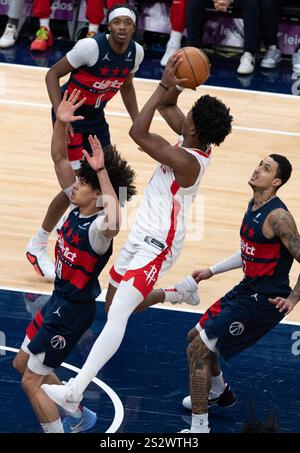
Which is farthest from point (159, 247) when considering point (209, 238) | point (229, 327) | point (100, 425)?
point (209, 238)

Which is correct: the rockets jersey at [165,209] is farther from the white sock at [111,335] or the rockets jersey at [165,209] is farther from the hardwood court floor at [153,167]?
the hardwood court floor at [153,167]

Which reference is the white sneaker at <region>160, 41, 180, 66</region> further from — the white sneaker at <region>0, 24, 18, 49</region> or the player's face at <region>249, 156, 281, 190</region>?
the player's face at <region>249, 156, 281, 190</region>

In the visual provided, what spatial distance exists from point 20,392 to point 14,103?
17.9 feet

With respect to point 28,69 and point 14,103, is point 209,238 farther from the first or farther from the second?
point 28,69

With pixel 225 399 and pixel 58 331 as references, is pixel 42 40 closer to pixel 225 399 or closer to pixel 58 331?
pixel 225 399

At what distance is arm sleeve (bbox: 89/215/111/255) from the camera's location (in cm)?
598

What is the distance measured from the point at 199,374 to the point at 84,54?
2813 millimetres

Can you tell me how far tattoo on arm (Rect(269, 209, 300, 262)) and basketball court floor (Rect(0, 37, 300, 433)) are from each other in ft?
3.66

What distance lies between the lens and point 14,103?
11578 mm

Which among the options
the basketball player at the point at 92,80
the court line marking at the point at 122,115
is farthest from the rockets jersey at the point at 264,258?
the court line marking at the point at 122,115

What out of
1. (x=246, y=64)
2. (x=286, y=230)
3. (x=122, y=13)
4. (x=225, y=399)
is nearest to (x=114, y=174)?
(x=286, y=230)

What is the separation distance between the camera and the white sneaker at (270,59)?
13.2 metres

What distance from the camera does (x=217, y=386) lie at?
671cm

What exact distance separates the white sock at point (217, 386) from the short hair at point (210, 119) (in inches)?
57.2
